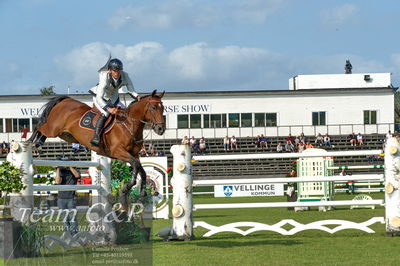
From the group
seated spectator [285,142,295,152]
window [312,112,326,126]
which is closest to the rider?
seated spectator [285,142,295,152]

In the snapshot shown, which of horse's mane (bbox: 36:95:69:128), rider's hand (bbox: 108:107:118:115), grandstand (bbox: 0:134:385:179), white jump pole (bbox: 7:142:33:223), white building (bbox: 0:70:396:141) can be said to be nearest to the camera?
white jump pole (bbox: 7:142:33:223)

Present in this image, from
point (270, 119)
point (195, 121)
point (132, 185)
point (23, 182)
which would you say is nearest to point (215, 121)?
point (195, 121)

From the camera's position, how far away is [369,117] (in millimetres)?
58688

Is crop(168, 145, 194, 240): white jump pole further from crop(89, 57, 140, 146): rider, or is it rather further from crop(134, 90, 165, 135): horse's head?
crop(89, 57, 140, 146): rider

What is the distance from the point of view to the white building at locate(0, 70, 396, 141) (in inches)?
2244

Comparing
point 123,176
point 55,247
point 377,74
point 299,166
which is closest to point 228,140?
point 377,74

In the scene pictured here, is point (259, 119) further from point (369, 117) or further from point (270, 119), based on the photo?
point (369, 117)

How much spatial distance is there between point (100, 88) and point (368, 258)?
16.1 ft

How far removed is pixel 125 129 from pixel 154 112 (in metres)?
0.55

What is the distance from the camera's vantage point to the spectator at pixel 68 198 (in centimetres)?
1010

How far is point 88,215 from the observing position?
10922 mm

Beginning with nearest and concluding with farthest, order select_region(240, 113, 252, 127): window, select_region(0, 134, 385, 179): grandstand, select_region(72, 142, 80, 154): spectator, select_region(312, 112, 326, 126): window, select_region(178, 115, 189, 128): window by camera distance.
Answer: select_region(0, 134, 385, 179): grandstand
select_region(72, 142, 80, 154): spectator
select_region(178, 115, 189, 128): window
select_region(240, 113, 252, 127): window
select_region(312, 112, 326, 126): window

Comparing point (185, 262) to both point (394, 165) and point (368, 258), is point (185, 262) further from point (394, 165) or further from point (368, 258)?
point (394, 165)

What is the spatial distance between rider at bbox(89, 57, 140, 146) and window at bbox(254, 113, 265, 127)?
46.6 m
